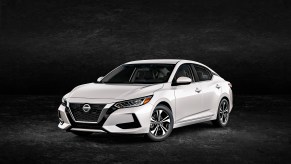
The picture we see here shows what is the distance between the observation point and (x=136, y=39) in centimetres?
2233

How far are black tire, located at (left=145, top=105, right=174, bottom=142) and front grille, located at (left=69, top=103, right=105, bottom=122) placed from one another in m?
0.97

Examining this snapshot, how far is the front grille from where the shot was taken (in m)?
8.77

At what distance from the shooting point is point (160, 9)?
23.3 m

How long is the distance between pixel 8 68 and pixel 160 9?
7356 millimetres

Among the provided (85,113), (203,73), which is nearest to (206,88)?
(203,73)

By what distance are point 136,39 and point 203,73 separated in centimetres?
1161

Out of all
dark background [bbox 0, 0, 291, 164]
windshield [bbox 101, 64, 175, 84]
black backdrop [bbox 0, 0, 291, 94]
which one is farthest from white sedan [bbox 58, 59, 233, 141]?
black backdrop [bbox 0, 0, 291, 94]

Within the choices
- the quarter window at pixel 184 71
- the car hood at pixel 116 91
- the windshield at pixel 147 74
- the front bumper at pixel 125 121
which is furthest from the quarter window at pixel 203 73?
the front bumper at pixel 125 121

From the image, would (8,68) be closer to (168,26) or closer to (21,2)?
(21,2)

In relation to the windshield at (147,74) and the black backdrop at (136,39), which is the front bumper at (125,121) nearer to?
the windshield at (147,74)

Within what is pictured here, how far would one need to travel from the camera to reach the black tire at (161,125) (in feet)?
29.7

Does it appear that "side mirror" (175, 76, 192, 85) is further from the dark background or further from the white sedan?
the dark background

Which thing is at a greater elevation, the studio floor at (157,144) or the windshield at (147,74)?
the windshield at (147,74)

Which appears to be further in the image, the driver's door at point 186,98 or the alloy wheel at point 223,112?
the alloy wheel at point 223,112
